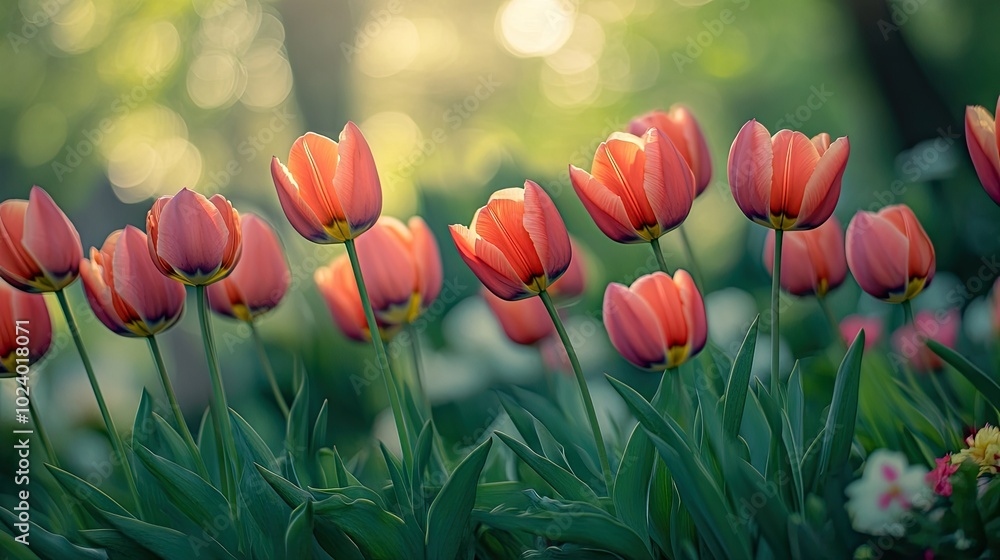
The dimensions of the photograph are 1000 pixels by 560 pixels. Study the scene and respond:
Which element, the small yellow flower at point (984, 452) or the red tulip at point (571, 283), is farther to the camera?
the red tulip at point (571, 283)

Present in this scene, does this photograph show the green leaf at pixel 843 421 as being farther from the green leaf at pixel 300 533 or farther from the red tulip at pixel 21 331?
the red tulip at pixel 21 331

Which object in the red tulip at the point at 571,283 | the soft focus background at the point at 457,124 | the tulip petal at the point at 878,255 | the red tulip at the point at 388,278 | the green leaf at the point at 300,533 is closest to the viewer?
the green leaf at the point at 300,533

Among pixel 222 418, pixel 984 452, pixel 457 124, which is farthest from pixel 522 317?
pixel 457 124

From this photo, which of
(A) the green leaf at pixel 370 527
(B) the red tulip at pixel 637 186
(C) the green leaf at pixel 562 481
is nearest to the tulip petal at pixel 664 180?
(B) the red tulip at pixel 637 186

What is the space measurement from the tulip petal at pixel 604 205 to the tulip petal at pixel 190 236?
0.30 metres

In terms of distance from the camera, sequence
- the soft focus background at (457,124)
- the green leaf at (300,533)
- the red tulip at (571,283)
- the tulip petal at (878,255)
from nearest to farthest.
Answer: the green leaf at (300,533)
the tulip petal at (878,255)
the red tulip at (571,283)
the soft focus background at (457,124)

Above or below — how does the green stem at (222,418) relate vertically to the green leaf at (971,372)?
above

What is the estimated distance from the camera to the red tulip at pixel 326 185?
635 millimetres

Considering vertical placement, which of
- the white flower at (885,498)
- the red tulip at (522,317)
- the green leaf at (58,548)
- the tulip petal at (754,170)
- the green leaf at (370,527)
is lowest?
the white flower at (885,498)

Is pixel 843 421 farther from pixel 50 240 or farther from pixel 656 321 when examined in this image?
pixel 50 240

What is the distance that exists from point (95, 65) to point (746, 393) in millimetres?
3338

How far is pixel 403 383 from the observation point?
83 cm

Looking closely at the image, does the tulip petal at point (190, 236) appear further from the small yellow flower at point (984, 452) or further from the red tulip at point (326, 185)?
the small yellow flower at point (984, 452)

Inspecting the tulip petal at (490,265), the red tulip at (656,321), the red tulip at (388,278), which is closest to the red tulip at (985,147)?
the red tulip at (656,321)
